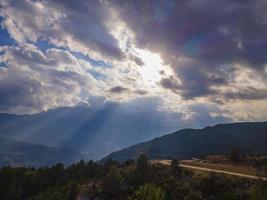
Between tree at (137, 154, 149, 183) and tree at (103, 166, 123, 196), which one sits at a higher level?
tree at (137, 154, 149, 183)

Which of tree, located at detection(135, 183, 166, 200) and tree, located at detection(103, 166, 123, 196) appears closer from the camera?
tree, located at detection(135, 183, 166, 200)

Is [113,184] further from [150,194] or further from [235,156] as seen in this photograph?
[235,156]

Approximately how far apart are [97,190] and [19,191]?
28144mm

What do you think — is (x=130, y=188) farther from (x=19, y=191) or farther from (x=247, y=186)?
(x=19, y=191)

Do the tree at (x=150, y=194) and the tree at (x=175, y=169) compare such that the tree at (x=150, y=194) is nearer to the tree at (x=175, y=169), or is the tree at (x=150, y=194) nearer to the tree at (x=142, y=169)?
the tree at (x=142, y=169)

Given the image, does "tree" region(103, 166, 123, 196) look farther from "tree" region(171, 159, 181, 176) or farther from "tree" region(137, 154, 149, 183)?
"tree" region(171, 159, 181, 176)

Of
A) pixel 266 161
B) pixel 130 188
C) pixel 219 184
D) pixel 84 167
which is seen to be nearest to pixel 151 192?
pixel 219 184

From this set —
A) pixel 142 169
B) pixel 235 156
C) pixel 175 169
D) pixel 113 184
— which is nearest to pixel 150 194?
pixel 113 184

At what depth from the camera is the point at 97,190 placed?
63.9m

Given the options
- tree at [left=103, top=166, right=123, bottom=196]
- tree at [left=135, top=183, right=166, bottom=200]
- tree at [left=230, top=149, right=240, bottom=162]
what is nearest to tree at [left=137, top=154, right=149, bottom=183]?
tree at [left=103, top=166, right=123, bottom=196]

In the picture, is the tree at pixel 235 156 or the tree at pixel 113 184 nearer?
the tree at pixel 113 184

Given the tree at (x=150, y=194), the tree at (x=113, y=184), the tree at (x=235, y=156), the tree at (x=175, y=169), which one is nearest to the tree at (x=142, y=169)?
the tree at (x=113, y=184)

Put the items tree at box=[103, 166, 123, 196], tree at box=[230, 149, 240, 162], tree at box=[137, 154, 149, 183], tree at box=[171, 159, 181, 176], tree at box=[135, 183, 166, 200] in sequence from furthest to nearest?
tree at box=[230, 149, 240, 162] → tree at box=[171, 159, 181, 176] → tree at box=[137, 154, 149, 183] → tree at box=[103, 166, 123, 196] → tree at box=[135, 183, 166, 200]

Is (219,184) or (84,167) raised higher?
(84,167)
